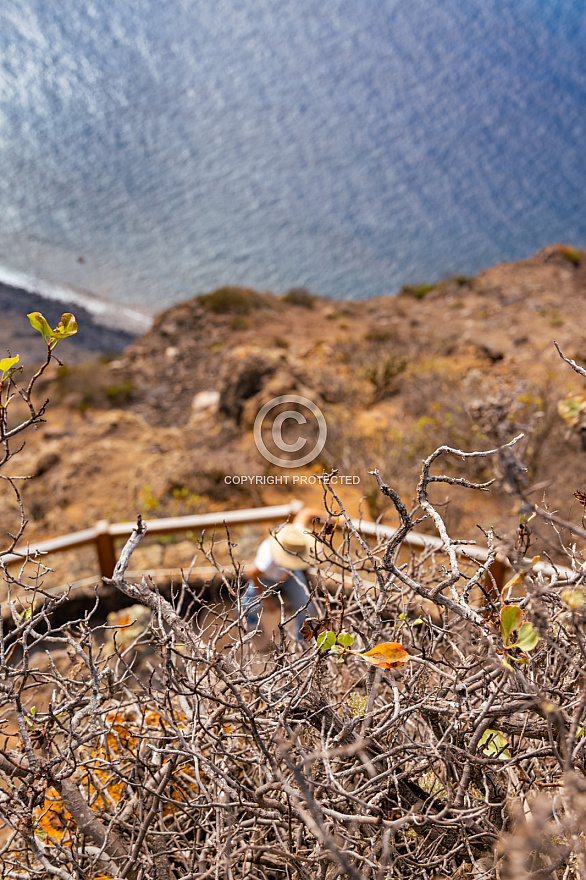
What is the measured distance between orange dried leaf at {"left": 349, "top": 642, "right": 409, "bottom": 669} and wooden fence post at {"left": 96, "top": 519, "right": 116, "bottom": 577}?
10.3 feet

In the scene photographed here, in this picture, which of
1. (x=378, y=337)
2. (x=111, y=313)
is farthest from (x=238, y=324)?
(x=378, y=337)

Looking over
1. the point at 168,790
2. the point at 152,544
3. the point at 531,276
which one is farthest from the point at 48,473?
the point at 531,276

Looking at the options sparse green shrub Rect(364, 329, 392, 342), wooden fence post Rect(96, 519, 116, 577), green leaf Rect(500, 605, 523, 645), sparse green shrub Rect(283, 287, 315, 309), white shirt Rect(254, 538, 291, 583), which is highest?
sparse green shrub Rect(283, 287, 315, 309)

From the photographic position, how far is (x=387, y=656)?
0.92m

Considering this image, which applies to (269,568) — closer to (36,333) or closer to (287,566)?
(287,566)

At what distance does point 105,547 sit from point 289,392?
13.7 ft

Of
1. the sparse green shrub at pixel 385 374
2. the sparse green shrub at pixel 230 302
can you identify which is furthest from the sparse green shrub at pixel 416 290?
the sparse green shrub at pixel 385 374

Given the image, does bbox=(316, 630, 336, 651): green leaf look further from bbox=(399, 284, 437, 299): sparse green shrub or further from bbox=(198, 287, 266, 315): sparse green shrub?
bbox=(399, 284, 437, 299): sparse green shrub

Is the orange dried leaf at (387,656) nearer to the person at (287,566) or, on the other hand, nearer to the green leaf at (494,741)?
the green leaf at (494,741)

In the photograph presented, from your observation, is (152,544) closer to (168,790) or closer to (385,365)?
(168,790)

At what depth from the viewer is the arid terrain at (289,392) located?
5145mm

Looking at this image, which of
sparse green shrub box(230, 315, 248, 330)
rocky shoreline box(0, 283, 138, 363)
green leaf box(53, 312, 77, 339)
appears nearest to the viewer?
green leaf box(53, 312, 77, 339)

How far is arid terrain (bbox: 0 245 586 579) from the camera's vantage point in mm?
5145

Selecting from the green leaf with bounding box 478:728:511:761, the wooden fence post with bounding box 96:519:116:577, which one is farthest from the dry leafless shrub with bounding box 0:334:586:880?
the wooden fence post with bounding box 96:519:116:577
